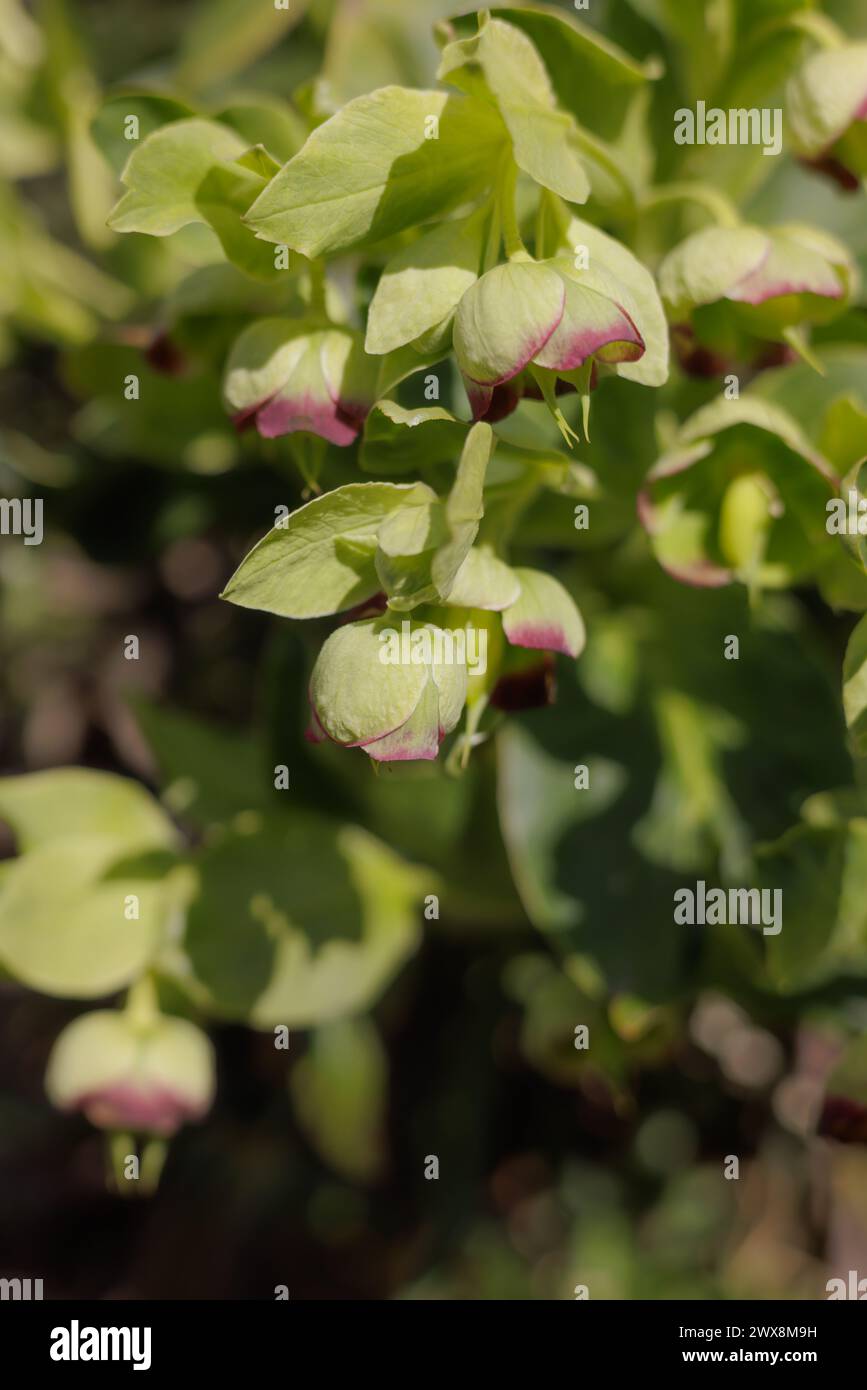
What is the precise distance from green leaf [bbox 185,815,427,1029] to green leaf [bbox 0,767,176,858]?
0.07 m

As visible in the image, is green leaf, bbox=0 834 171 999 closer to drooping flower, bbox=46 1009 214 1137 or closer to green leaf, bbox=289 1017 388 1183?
drooping flower, bbox=46 1009 214 1137

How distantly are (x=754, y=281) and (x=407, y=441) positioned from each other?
0.16m

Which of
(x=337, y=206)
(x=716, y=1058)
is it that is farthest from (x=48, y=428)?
(x=716, y=1058)

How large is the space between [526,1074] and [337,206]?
2.53ft

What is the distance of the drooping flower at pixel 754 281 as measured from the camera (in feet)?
1.71

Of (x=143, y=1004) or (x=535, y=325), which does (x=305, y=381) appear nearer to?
(x=535, y=325)

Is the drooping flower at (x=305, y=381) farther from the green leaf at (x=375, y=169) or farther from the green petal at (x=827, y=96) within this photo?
the green petal at (x=827, y=96)

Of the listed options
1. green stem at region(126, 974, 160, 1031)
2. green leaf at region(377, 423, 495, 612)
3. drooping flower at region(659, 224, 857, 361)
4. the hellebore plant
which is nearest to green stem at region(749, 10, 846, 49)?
the hellebore plant

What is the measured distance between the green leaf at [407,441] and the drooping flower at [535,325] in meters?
0.03

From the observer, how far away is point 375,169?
0.47 m

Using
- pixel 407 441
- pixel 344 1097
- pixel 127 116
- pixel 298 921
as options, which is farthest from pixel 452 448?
pixel 344 1097

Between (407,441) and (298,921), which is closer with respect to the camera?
(407,441)

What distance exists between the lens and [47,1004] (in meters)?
1.16
